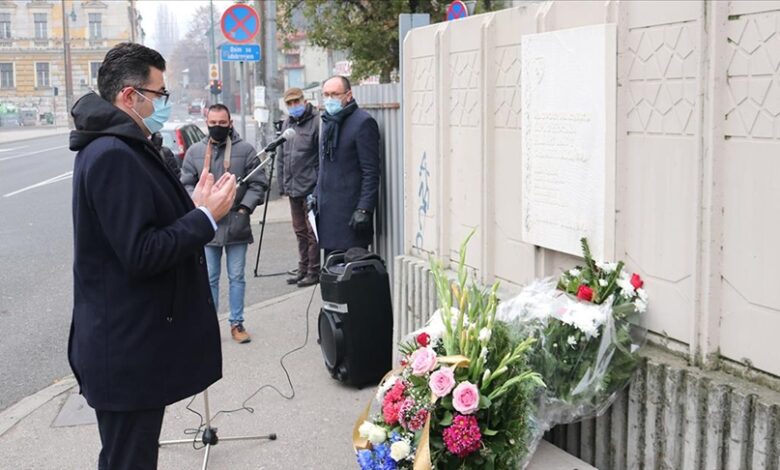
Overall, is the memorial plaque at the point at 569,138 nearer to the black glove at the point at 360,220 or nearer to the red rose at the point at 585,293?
the red rose at the point at 585,293

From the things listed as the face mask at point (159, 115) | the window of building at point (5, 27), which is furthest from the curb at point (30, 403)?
the window of building at point (5, 27)

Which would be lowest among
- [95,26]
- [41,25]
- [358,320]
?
[358,320]

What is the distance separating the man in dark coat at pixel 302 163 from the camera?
30.8 feet

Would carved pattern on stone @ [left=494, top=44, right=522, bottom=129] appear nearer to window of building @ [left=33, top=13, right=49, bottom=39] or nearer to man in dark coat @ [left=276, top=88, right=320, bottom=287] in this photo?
man in dark coat @ [left=276, top=88, right=320, bottom=287]

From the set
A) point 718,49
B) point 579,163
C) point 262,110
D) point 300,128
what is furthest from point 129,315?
point 262,110

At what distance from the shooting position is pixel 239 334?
7.37 meters

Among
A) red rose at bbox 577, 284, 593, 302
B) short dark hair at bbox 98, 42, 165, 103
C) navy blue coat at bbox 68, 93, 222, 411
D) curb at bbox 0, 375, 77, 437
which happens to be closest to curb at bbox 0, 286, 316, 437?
curb at bbox 0, 375, 77, 437

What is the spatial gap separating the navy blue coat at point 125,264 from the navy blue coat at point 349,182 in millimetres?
3224

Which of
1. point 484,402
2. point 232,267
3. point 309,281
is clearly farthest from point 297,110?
point 484,402

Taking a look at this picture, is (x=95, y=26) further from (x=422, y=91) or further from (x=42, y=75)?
(x=422, y=91)

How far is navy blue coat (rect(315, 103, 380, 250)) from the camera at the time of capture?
670 centimetres

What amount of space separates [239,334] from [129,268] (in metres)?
4.12

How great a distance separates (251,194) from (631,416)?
4200 mm

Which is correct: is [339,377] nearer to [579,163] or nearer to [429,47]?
[429,47]
